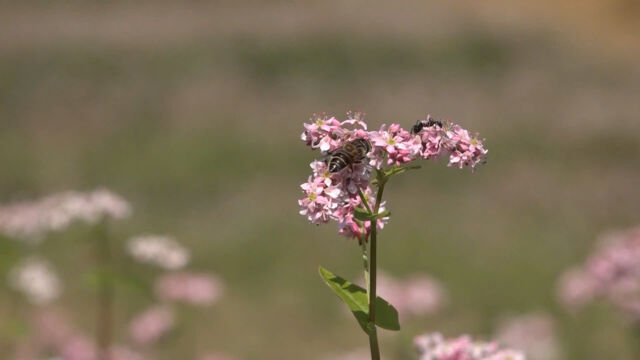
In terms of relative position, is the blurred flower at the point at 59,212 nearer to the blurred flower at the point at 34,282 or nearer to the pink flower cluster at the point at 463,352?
the blurred flower at the point at 34,282

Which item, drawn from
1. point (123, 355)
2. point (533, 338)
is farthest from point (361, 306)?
point (533, 338)

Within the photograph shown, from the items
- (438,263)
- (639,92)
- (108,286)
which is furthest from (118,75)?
(108,286)

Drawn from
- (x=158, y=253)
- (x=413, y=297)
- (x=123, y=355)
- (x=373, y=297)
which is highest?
(x=413, y=297)

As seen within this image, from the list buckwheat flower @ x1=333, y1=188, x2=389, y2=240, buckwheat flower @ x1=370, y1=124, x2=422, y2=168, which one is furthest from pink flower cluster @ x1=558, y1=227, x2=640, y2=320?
buckwheat flower @ x1=370, y1=124, x2=422, y2=168

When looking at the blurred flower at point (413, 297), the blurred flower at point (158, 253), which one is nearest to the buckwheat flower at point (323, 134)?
the blurred flower at point (158, 253)

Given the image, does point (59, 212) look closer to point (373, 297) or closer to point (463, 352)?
point (463, 352)

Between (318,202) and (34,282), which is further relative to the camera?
(34,282)
